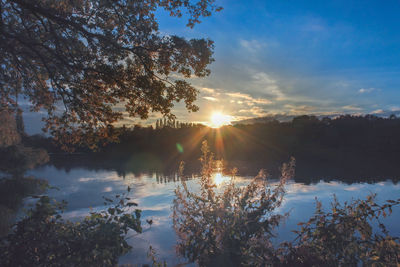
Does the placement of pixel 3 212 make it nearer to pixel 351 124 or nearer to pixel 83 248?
pixel 83 248

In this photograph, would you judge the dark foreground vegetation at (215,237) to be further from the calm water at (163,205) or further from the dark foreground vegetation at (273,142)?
the dark foreground vegetation at (273,142)

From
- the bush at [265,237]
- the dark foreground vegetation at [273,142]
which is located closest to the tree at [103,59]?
the bush at [265,237]

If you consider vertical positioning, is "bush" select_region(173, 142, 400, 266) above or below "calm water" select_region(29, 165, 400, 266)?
above

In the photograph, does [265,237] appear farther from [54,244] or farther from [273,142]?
[273,142]

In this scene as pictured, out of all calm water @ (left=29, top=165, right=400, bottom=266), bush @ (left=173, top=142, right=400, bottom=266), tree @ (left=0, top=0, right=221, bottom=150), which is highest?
tree @ (left=0, top=0, right=221, bottom=150)

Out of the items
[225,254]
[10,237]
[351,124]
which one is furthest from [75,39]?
[351,124]

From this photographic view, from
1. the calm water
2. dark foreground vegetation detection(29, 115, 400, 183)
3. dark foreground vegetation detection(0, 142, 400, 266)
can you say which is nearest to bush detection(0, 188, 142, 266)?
dark foreground vegetation detection(0, 142, 400, 266)

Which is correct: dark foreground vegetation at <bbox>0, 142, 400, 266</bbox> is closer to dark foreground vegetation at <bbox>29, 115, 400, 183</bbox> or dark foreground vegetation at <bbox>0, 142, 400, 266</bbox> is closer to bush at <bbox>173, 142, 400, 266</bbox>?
bush at <bbox>173, 142, 400, 266</bbox>

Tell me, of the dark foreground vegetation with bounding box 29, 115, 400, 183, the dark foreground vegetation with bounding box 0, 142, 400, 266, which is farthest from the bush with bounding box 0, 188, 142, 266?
the dark foreground vegetation with bounding box 29, 115, 400, 183

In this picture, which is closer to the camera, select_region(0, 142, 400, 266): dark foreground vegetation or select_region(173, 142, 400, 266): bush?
select_region(0, 142, 400, 266): dark foreground vegetation

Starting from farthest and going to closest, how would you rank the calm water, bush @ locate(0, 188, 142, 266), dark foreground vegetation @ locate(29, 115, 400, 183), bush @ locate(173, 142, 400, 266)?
dark foreground vegetation @ locate(29, 115, 400, 183)
the calm water
bush @ locate(173, 142, 400, 266)
bush @ locate(0, 188, 142, 266)

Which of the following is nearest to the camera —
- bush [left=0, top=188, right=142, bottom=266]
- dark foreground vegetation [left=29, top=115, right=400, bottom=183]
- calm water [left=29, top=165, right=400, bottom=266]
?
bush [left=0, top=188, right=142, bottom=266]

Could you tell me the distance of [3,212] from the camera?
1116 centimetres

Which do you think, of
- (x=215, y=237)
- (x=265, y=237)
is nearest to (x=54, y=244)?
(x=215, y=237)
